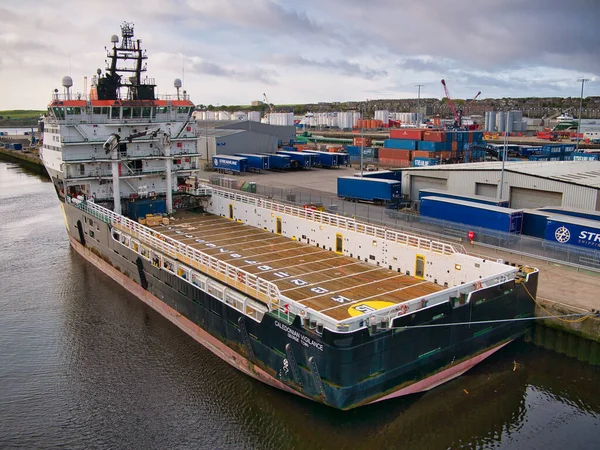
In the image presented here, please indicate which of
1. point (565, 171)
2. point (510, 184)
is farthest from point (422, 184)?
point (565, 171)

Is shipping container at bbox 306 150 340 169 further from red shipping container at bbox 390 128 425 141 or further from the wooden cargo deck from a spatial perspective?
the wooden cargo deck

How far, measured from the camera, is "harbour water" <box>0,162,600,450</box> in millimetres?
16188

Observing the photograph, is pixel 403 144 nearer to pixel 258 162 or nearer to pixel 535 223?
pixel 258 162

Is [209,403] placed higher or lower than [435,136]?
lower

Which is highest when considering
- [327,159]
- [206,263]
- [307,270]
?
[327,159]

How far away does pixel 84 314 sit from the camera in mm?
25812

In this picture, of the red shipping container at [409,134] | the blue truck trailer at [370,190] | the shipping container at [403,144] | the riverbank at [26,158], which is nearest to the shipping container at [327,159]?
the shipping container at [403,144]

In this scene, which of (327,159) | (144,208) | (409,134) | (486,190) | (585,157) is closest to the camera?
(144,208)

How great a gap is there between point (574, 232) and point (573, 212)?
361cm

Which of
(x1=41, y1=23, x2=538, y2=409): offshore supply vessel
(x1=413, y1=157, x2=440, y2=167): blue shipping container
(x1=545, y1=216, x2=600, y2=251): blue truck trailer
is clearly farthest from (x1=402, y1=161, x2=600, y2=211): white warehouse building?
(x1=413, y1=157, x2=440, y2=167): blue shipping container

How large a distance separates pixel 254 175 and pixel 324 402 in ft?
173

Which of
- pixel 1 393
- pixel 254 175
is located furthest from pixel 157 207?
pixel 254 175

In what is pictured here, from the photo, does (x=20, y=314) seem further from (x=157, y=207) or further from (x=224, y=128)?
(x=224, y=128)

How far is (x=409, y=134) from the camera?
7038 cm
